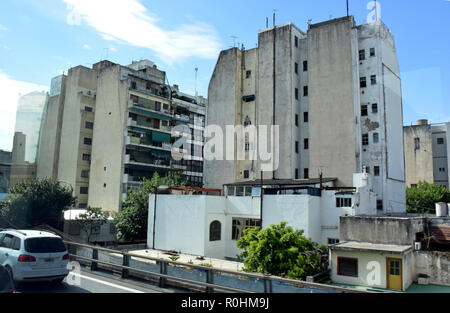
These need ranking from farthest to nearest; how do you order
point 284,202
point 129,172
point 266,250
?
1. point 129,172
2. point 284,202
3. point 266,250

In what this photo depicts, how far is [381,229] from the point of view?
21.3 m

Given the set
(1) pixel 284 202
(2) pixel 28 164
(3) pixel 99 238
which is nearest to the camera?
(1) pixel 284 202

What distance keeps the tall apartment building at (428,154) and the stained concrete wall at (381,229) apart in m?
36.7

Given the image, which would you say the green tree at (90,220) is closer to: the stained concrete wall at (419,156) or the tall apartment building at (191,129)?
the tall apartment building at (191,129)

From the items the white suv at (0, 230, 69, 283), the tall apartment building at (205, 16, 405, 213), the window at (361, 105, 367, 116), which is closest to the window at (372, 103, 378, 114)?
the tall apartment building at (205, 16, 405, 213)

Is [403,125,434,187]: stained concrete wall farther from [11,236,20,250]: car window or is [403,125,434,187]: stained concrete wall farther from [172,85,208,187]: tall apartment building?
[11,236,20,250]: car window

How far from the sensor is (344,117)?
37875mm

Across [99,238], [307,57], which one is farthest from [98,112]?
[307,57]

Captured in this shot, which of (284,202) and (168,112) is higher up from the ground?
(168,112)

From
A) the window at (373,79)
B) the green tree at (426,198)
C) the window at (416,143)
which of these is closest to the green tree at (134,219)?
the window at (373,79)

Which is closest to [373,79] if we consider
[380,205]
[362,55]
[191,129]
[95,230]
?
[362,55]

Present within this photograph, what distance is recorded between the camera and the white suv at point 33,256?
32.7 ft

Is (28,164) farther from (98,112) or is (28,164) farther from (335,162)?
(335,162)
